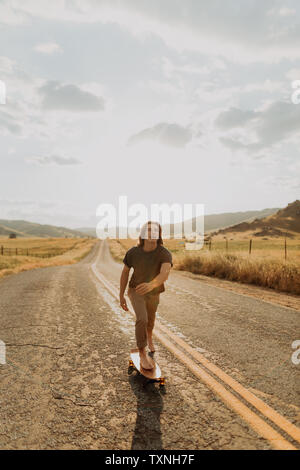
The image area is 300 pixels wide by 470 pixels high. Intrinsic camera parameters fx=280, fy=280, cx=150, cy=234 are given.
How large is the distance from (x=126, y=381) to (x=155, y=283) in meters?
1.19

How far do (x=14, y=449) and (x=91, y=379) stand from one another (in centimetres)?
121

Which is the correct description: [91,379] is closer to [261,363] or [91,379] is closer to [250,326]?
[261,363]

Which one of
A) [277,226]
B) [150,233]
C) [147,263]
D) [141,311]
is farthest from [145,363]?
[277,226]

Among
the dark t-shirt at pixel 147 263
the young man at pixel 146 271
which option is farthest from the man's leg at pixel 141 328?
the dark t-shirt at pixel 147 263

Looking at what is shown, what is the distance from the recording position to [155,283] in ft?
11.5

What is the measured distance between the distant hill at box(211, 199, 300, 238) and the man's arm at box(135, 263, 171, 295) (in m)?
94.1

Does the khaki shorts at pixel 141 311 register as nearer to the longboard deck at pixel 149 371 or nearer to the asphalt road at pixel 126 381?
the longboard deck at pixel 149 371

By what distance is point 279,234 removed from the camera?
89.7 metres

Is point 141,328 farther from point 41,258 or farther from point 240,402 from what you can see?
point 41,258

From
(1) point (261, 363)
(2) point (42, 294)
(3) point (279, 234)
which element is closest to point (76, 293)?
(2) point (42, 294)

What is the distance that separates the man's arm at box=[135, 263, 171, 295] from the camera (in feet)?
11.3

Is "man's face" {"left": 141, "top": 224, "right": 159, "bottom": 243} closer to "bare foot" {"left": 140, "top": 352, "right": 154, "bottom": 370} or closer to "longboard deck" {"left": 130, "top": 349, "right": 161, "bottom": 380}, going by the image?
"bare foot" {"left": 140, "top": 352, "right": 154, "bottom": 370}

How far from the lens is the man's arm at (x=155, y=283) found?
11.3 feet
